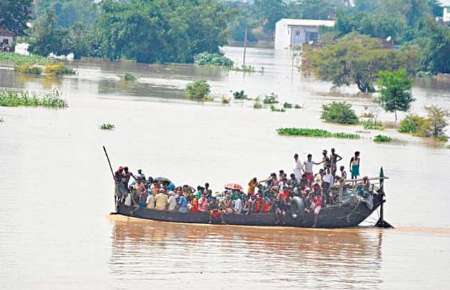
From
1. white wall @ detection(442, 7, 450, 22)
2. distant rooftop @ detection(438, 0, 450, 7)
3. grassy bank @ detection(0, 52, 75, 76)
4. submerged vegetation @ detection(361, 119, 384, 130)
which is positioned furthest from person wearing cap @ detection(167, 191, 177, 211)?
distant rooftop @ detection(438, 0, 450, 7)

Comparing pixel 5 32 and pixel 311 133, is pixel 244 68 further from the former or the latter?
pixel 311 133

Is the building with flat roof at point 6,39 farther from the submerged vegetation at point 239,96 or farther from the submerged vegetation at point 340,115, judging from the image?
the submerged vegetation at point 340,115

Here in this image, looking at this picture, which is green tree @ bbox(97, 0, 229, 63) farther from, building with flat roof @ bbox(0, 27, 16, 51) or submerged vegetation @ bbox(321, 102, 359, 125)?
submerged vegetation @ bbox(321, 102, 359, 125)

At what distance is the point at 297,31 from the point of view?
452 ft

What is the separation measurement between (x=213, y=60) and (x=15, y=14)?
1454 cm

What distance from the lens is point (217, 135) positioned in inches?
1694

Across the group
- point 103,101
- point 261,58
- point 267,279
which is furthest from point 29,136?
point 261,58

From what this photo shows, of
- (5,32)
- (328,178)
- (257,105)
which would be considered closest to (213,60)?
(5,32)

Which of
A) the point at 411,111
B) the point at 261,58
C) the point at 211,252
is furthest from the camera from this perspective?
the point at 261,58

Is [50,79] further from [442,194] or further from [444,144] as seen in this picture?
[442,194]

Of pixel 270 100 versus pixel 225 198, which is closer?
pixel 225 198

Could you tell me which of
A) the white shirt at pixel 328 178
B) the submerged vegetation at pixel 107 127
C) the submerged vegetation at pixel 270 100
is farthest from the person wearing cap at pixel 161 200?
the submerged vegetation at pixel 270 100

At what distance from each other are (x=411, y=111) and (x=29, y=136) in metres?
23.8

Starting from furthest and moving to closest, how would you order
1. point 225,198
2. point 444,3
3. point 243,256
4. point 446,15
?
point 444,3 → point 446,15 → point 225,198 → point 243,256
